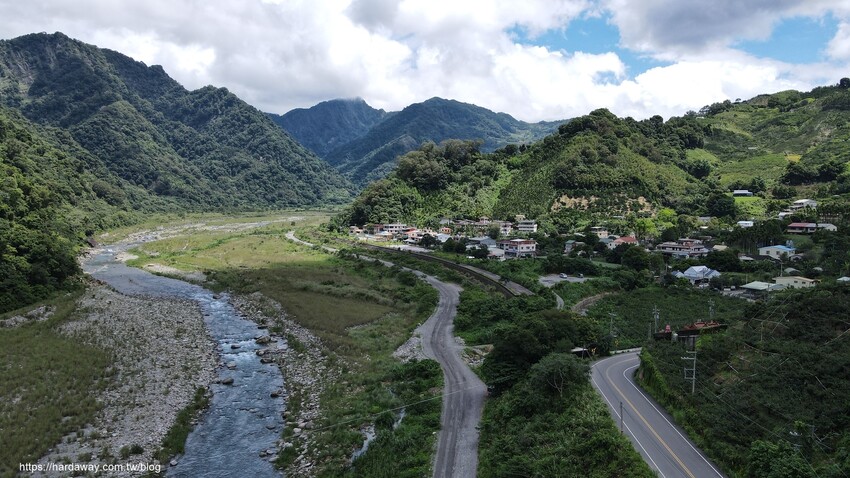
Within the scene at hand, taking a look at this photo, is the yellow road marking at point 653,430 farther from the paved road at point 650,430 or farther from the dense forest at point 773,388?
the dense forest at point 773,388

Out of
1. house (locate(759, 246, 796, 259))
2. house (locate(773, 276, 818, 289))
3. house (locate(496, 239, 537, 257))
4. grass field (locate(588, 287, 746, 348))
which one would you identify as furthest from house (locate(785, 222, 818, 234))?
house (locate(496, 239, 537, 257))

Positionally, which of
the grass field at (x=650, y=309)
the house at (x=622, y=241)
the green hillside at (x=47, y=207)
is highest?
the green hillside at (x=47, y=207)

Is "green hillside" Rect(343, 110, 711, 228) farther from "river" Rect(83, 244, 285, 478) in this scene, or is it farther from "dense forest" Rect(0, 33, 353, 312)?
"river" Rect(83, 244, 285, 478)

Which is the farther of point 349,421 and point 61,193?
point 61,193

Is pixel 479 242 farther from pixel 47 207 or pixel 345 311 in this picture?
pixel 47 207

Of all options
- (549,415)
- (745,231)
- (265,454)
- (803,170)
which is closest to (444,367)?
(549,415)

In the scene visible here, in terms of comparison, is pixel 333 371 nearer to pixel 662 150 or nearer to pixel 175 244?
pixel 175 244

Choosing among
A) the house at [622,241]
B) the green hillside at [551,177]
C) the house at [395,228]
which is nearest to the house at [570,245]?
the house at [622,241]
